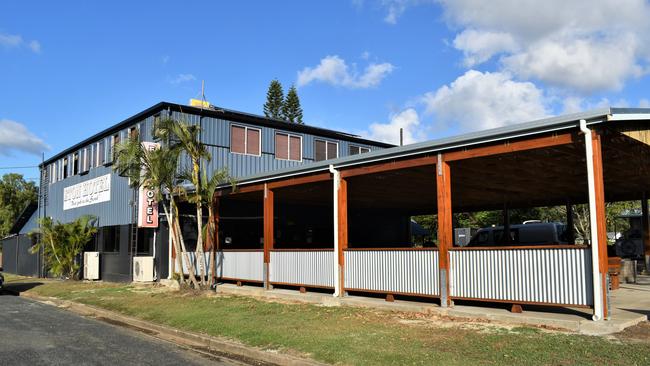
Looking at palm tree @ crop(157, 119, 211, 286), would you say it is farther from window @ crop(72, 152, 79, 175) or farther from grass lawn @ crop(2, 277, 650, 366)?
window @ crop(72, 152, 79, 175)

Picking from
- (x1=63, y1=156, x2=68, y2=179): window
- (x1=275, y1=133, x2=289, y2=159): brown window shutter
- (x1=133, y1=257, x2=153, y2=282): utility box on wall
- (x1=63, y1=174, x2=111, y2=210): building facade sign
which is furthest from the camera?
(x1=63, y1=156, x2=68, y2=179): window

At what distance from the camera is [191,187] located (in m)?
20.2

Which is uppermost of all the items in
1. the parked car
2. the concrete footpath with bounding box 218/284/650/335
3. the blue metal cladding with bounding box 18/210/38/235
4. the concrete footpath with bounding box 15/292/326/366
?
the blue metal cladding with bounding box 18/210/38/235

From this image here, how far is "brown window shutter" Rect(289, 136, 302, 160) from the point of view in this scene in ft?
85.0

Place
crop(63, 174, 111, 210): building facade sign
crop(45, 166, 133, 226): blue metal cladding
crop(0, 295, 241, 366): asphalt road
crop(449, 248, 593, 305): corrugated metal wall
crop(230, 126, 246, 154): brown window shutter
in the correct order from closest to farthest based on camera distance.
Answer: crop(0, 295, 241, 366): asphalt road
crop(449, 248, 593, 305): corrugated metal wall
crop(230, 126, 246, 154): brown window shutter
crop(45, 166, 133, 226): blue metal cladding
crop(63, 174, 111, 210): building facade sign

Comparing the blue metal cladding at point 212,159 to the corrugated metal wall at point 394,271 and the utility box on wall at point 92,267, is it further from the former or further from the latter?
the corrugated metal wall at point 394,271

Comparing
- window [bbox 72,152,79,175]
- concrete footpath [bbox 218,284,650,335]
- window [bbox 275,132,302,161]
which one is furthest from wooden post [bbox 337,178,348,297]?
window [bbox 72,152,79,175]

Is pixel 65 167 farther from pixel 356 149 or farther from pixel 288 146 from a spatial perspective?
pixel 356 149

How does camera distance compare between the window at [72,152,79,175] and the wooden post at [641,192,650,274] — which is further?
the window at [72,152,79,175]

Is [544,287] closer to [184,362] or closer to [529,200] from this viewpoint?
[184,362]

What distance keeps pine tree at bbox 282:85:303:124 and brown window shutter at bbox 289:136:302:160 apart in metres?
38.9

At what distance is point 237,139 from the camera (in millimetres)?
24031

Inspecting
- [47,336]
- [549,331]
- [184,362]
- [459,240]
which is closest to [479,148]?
[549,331]

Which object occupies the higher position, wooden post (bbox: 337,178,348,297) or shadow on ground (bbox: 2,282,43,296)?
wooden post (bbox: 337,178,348,297)
